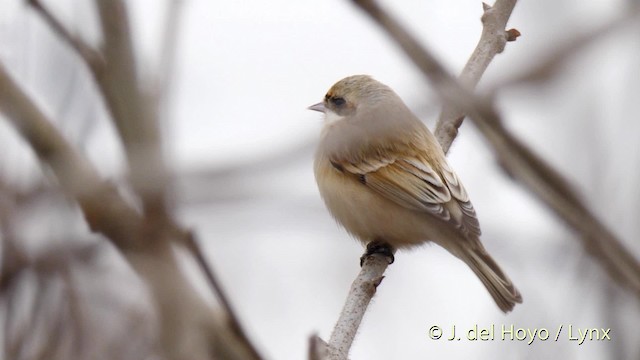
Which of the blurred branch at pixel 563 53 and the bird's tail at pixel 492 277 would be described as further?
the bird's tail at pixel 492 277

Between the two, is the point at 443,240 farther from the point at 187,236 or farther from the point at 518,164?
the point at 187,236

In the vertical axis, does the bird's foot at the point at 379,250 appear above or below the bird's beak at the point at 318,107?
below

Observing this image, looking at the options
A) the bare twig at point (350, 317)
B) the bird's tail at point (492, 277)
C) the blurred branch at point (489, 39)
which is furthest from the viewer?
the bird's tail at point (492, 277)

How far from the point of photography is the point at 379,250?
5.00m

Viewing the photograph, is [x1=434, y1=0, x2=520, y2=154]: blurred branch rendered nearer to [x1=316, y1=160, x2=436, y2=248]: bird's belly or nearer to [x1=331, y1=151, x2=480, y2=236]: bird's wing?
[x1=331, y1=151, x2=480, y2=236]: bird's wing

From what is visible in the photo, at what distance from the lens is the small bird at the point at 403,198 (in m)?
4.97

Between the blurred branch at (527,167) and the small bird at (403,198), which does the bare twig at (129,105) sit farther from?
the small bird at (403,198)

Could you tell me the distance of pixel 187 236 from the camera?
56.6 inches

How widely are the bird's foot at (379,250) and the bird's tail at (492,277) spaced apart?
1.47ft

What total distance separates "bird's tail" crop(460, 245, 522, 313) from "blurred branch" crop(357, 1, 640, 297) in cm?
300

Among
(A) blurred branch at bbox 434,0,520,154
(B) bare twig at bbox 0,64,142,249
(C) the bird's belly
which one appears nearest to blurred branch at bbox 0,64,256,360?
(B) bare twig at bbox 0,64,142,249

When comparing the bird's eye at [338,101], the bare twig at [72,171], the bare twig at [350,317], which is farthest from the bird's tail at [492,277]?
the bare twig at [72,171]

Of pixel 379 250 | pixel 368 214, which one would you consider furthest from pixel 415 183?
pixel 379 250

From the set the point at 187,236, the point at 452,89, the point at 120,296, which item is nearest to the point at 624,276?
the point at 452,89
